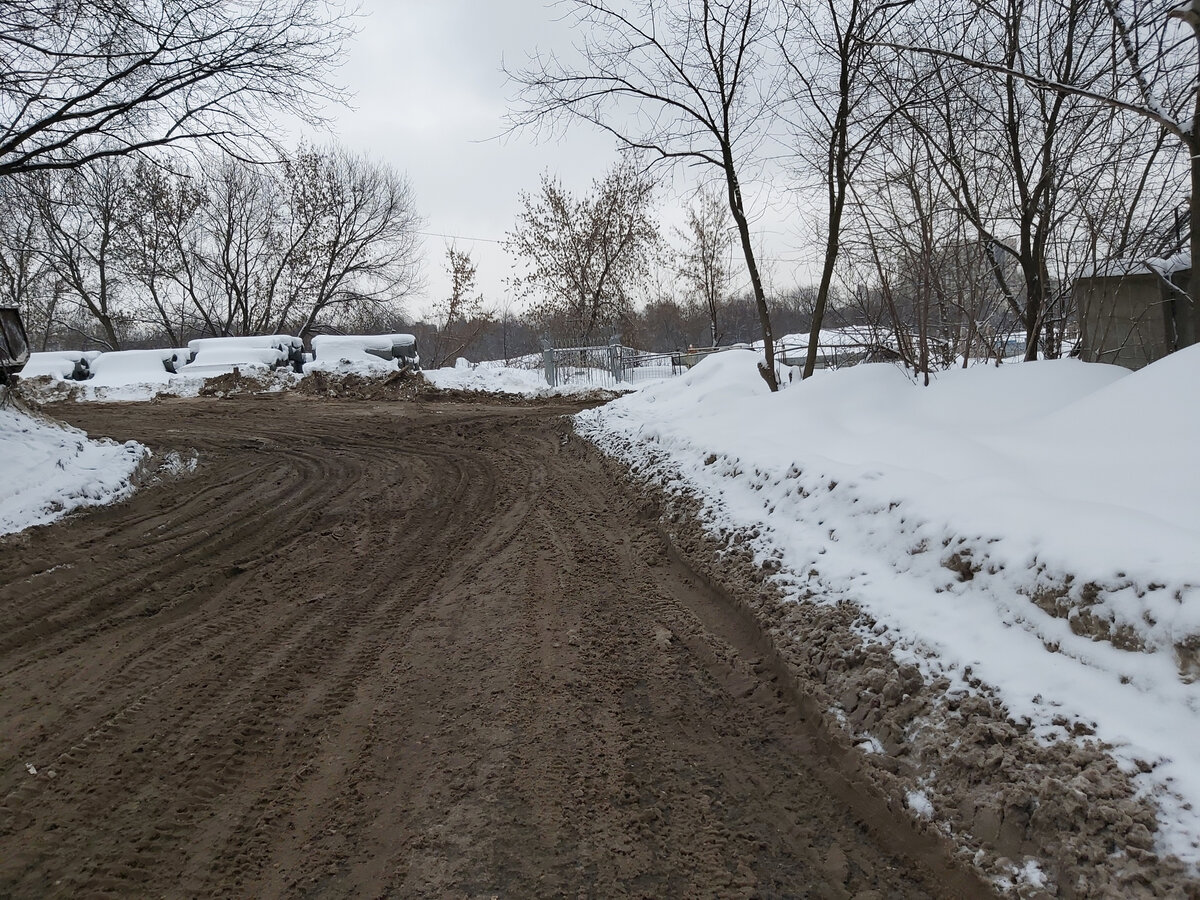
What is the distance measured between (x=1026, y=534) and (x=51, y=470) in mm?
9461

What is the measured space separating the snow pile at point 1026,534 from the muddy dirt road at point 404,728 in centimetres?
72

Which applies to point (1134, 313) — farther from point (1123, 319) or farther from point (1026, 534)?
point (1026, 534)

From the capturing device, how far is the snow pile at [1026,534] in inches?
100

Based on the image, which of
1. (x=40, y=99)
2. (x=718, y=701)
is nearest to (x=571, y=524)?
(x=718, y=701)

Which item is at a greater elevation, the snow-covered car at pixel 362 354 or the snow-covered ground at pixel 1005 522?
the snow-covered car at pixel 362 354

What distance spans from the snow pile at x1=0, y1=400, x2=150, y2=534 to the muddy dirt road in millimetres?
440

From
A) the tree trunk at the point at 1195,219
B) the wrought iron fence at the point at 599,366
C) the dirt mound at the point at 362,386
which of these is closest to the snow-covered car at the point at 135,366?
the dirt mound at the point at 362,386

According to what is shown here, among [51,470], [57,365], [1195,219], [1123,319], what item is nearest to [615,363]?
[1123,319]

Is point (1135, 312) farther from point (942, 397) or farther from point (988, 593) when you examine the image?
point (988, 593)

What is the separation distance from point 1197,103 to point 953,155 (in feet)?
9.77

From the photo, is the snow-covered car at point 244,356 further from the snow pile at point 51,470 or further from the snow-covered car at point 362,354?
the snow pile at point 51,470

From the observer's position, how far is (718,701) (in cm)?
368

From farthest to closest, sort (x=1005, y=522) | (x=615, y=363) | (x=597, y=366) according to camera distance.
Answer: (x=597, y=366)
(x=615, y=363)
(x=1005, y=522)

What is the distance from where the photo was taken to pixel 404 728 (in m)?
3.43
